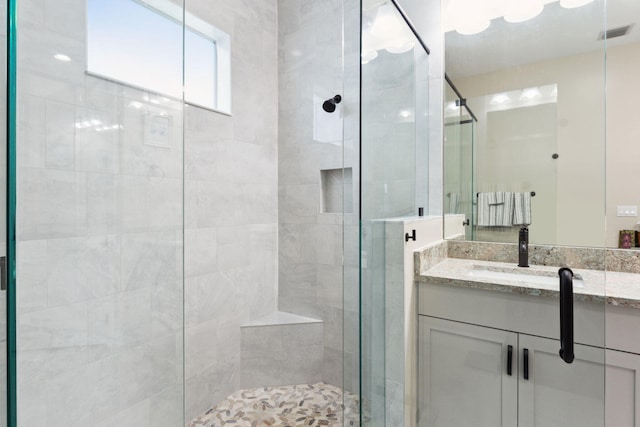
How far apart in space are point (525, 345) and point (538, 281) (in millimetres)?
246

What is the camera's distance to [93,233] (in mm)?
873

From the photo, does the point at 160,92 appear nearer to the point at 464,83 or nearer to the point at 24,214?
the point at 24,214

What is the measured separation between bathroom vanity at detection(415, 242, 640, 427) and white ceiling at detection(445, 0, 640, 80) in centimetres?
87

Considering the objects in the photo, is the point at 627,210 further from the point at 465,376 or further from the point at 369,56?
the point at 369,56

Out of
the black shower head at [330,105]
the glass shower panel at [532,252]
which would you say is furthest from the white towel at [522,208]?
the black shower head at [330,105]

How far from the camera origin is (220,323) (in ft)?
6.68

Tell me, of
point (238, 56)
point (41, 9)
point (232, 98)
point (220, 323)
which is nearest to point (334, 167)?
point (232, 98)

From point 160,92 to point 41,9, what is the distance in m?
0.30

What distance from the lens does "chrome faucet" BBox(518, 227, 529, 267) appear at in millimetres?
1460

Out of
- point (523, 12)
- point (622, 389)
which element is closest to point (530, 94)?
point (523, 12)

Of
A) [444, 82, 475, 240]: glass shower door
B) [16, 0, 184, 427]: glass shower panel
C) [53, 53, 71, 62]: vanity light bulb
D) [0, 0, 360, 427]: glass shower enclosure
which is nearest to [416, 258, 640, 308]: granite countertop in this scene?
[444, 82, 475, 240]: glass shower door

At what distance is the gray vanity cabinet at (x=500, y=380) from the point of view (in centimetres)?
114

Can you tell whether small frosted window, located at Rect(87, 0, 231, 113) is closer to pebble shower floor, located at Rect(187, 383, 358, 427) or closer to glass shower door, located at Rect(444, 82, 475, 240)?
glass shower door, located at Rect(444, 82, 475, 240)

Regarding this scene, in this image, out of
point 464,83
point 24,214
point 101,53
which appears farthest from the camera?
point 464,83
